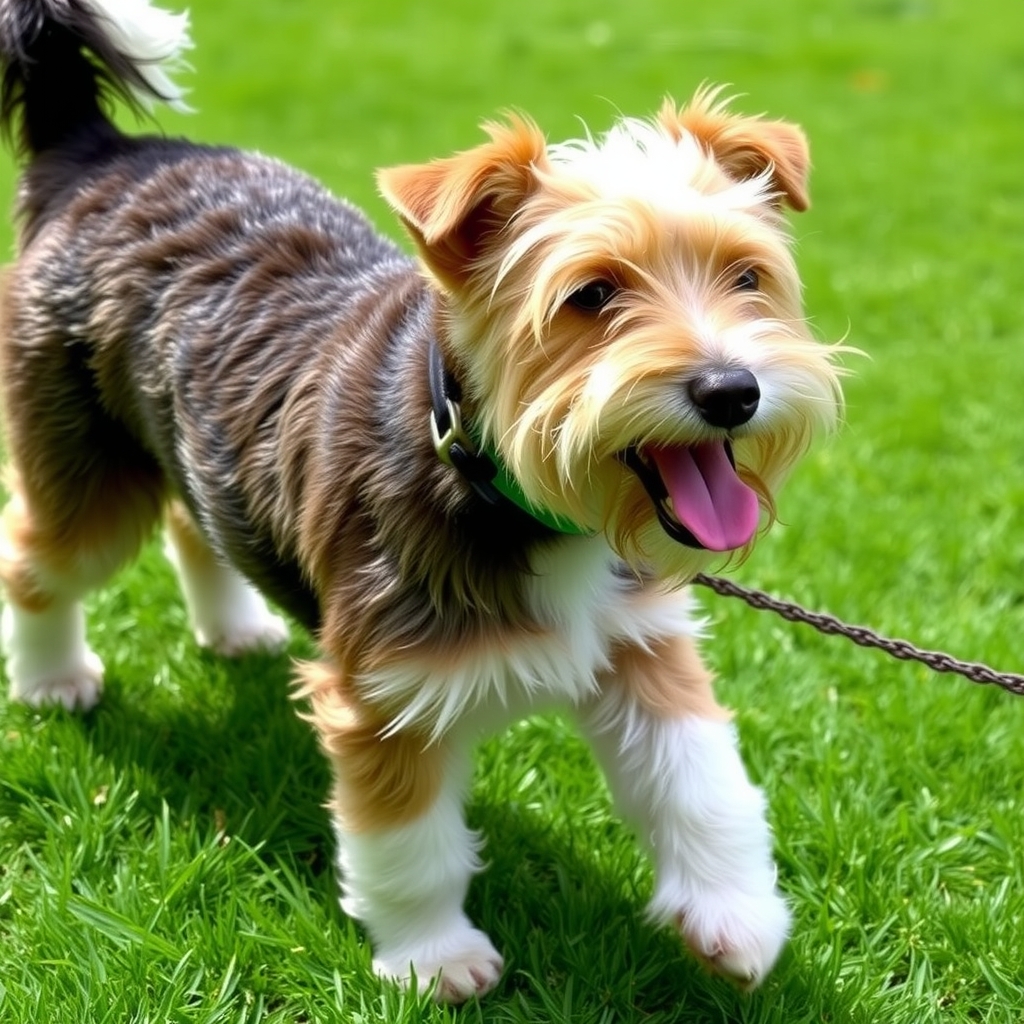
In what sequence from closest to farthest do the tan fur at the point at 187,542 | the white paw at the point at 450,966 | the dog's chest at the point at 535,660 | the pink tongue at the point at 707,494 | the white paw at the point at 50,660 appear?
the pink tongue at the point at 707,494 → the dog's chest at the point at 535,660 → the white paw at the point at 450,966 → the white paw at the point at 50,660 → the tan fur at the point at 187,542

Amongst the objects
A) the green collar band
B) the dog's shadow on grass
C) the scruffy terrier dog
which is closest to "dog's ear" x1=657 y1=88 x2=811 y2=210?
the scruffy terrier dog

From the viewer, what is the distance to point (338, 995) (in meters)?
2.96

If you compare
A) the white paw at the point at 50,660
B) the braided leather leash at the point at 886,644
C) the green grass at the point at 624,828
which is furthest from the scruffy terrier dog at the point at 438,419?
the braided leather leash at the point at 886,644

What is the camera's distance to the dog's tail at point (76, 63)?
363cm

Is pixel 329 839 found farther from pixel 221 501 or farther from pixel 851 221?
pixel 851 221

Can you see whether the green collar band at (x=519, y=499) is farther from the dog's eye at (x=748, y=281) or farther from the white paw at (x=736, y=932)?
the white paw at (x=736, y=932)

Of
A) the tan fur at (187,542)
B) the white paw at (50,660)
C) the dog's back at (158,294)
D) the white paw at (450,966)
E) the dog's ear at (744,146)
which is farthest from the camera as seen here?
the tan fur at (187,542)

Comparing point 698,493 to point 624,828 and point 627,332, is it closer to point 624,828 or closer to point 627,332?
point 627,332

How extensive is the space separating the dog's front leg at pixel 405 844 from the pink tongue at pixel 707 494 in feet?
2.78

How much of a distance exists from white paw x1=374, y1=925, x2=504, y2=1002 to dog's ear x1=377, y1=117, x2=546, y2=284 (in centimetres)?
155

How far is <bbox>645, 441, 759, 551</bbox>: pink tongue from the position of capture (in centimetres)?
248

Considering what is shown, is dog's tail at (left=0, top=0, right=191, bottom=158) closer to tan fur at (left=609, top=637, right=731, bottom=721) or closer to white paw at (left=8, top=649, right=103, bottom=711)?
white paw at (left=8, top=649, right=103, bottom=711)

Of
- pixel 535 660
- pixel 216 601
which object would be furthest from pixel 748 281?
pixel 216 601

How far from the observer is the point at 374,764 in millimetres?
2928
